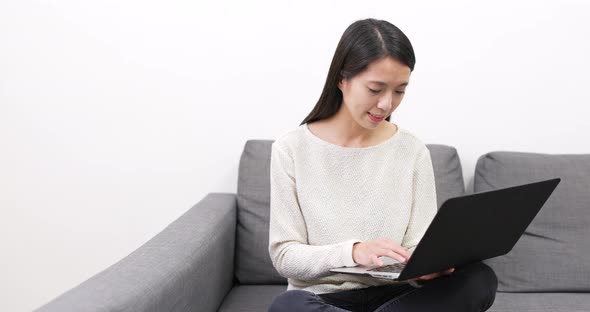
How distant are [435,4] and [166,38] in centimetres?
82

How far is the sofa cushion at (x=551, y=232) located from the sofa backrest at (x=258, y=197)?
12 cm

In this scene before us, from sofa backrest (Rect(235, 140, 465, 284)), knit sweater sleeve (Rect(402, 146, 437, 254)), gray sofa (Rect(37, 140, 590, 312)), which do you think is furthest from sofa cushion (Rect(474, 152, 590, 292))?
knit sweater sleeve (Rect(402, 146, 437, 254))

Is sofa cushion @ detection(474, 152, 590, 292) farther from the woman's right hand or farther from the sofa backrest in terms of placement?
the woman's right hand

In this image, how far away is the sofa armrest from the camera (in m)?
1.10

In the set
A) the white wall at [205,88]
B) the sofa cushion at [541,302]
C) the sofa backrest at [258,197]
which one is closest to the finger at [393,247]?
the sofa cushion at [541,302]

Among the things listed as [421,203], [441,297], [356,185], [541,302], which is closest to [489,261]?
[541,302]

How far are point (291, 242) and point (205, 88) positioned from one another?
2.57ft

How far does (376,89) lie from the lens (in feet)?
4.50

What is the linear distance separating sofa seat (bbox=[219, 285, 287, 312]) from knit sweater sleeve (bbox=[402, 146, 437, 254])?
0.42 m

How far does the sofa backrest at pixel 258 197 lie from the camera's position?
185 centimetres

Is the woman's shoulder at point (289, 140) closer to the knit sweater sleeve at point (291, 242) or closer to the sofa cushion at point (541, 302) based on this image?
the knit sweater sleeve at point (291, 242)

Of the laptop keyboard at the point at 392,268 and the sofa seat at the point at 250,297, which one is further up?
the laptop keyboard at the point at 392,268

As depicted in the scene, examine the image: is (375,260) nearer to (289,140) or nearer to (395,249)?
(395,249)

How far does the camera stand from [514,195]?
1.18 metres
